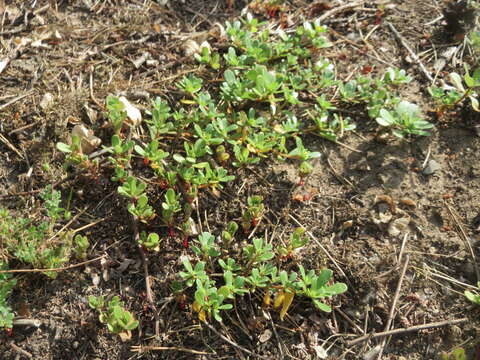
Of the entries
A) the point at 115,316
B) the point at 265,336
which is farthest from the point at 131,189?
the point at 265,336

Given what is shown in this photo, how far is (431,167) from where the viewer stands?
9.45 ft

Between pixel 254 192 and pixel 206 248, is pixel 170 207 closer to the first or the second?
pixel 206 248

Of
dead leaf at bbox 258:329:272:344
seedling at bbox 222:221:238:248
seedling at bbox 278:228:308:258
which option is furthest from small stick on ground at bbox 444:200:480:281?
seedling at bbox 222:221:238:248

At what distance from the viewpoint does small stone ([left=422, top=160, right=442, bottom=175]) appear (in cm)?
287

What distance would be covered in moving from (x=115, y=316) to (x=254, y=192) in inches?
41.4

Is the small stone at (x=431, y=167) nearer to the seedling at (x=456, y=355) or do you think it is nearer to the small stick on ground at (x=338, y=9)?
the seedling at (x=456, y=355)

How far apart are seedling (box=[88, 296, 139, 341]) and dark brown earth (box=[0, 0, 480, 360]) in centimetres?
6

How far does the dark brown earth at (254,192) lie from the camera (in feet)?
7.55

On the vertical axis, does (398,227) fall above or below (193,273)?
below

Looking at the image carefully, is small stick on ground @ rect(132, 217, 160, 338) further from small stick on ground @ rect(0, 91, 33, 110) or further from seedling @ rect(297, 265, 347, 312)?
small stick on ground @ rect(0, 91, 33, 110)

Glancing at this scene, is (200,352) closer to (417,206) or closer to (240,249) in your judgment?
(240,249)

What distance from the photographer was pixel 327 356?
2.27 m

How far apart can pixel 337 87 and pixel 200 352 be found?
2036 mm

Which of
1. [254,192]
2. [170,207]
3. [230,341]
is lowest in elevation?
[230,341]
